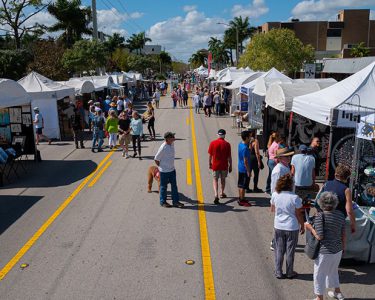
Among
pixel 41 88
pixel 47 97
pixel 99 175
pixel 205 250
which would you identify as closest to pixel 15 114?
pixel 47 97

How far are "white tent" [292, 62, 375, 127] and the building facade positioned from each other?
78805 mm

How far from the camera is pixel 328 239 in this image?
4965mm

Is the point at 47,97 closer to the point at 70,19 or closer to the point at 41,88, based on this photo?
the point at 41,88

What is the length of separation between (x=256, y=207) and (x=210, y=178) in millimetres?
2790

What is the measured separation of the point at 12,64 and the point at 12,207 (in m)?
24.6

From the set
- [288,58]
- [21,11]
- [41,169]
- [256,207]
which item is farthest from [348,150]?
[21,11]

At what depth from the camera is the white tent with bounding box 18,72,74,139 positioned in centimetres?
1822

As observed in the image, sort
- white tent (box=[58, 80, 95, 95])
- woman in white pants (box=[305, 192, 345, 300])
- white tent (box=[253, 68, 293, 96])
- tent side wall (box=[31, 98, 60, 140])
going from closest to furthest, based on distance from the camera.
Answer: woman in white pants (box=[305, 192, 345, 300]) < white tent (box=[253, 68, 293, 96]) < tent side wall (box=[31, 98, 60, 140]) < white tent (box=[58, 80, 95, 95])

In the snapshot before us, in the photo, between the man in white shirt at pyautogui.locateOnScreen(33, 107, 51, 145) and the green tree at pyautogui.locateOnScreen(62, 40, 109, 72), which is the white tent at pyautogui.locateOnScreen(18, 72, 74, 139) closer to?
the man in white shirt at pyautogui.locateOnScreen(33, 107, 51, 145)

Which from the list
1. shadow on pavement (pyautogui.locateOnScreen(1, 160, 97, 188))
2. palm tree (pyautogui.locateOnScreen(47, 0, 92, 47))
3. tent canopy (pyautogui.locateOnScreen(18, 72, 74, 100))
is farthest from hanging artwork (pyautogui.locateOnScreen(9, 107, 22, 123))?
palm tree (pyautogui.locateOnScreen(47, 0, 92, 47))

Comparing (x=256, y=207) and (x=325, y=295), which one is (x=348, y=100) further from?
(x=325, y=295)

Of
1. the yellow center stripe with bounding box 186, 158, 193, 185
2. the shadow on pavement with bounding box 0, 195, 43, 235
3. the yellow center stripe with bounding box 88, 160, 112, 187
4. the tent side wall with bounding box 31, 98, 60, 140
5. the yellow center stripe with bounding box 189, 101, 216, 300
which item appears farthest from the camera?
the tent side wall with bounding box 31, 98, 60, 140

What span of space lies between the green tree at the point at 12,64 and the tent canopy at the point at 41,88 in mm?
13222

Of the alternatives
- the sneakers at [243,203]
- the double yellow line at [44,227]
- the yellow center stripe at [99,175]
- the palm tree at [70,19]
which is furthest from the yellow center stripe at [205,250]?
the palm tree at [70,19]
